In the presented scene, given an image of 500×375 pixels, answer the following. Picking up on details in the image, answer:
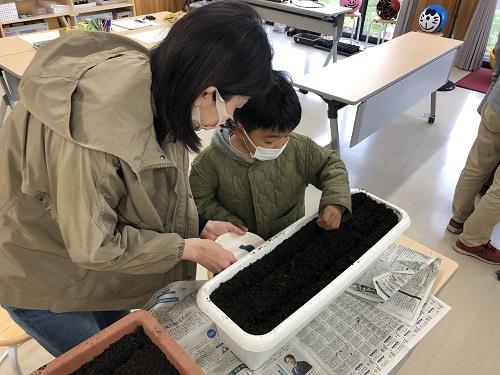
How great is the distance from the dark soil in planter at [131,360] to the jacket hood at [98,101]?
335 millimetres

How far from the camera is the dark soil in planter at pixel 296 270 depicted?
0.80m

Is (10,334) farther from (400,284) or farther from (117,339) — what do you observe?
(400,284)

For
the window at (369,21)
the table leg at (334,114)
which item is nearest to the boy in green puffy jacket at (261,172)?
the table leg at (334,114)

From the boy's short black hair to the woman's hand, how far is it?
378mm

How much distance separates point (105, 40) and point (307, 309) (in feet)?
2.31

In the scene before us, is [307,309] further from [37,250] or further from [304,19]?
[304,19]

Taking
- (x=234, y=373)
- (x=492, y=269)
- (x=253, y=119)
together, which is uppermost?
(x=253, y=119)

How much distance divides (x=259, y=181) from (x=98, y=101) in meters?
0.62

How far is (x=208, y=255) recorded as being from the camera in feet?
2.82

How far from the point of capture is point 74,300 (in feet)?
3.08

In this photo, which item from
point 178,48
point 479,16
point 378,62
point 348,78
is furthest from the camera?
point 479,16

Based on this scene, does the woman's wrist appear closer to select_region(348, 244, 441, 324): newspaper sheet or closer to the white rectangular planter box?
the white rectangular planter box

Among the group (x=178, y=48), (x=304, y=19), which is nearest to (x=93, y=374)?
(x=178, y=48)

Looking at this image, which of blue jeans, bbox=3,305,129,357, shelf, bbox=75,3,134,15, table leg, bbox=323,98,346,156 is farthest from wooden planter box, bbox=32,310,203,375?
shelf, bbox=75,3,134,15
